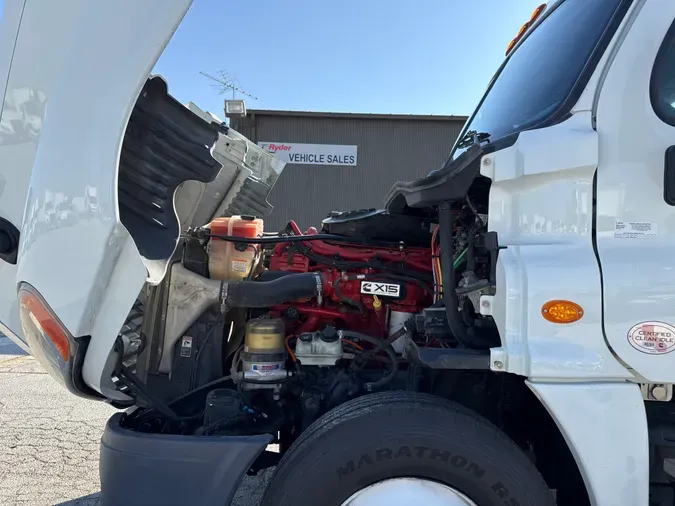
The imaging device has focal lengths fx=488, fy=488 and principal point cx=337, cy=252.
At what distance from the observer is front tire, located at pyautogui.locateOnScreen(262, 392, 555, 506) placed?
1695mm

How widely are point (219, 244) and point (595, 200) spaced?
1.72m

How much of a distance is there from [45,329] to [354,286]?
1.38m

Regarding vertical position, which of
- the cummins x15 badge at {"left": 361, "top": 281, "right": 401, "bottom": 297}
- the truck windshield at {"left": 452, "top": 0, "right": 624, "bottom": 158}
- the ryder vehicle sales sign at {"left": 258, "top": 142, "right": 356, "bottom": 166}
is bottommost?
the cummins x15 badge at {"left": 361, "top": 281, "right": 401, "bottom": 297}

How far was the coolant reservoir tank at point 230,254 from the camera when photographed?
2.50m

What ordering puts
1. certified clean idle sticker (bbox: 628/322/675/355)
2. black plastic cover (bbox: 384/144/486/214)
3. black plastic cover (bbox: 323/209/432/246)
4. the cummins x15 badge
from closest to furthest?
certified clean idle sticker (bbox: 628/322/675/355)
black plastic cover (bbox: 384/144/486/214)
the cummins x15 badge
black plastic cover (bbox: 323/209/432/246)

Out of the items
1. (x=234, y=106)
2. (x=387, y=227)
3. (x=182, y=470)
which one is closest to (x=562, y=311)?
(x=387, y=227)

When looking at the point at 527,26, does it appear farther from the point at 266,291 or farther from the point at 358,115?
the point at 358,115

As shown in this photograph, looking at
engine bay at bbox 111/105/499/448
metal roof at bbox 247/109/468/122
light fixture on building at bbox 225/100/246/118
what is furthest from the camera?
metal roof at bbox 247/109/468/122

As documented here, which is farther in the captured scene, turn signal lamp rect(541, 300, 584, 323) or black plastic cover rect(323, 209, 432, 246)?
black plastic cover rect(323, 209, 432, 246)

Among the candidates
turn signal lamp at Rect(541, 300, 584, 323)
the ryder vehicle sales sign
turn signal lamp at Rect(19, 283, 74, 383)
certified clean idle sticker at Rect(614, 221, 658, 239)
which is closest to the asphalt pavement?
turn signal lamp at Rect(19, 283, 74, 383)

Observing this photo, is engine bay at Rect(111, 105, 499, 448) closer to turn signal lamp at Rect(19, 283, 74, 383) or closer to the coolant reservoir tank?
the coolant reservoir tank

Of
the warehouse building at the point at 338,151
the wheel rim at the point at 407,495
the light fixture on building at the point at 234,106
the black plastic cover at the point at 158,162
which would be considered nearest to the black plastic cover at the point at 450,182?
the black plastic cover at the point at 158,162

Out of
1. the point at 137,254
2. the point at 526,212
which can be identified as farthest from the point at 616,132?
the point at 137,254

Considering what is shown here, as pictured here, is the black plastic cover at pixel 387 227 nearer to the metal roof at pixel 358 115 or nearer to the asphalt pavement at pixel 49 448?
the asphalt pavement at pixel 49 448
